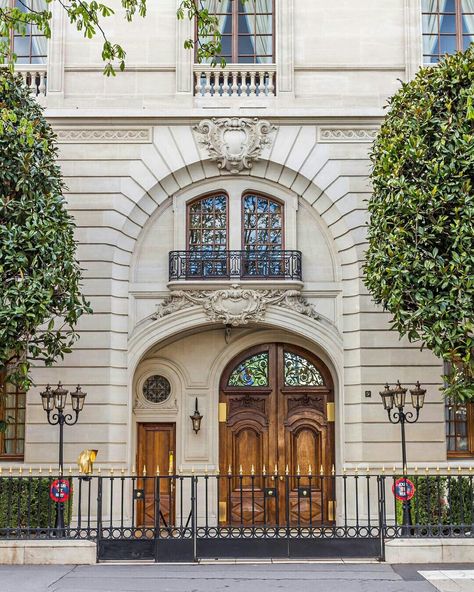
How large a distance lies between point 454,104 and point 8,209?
26.0 feet

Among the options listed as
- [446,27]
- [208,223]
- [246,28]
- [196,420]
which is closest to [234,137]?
[208,223]

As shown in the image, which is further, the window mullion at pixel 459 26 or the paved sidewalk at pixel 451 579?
the window mullion at pixel 459 26

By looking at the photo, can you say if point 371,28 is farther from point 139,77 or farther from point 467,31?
point 139,77

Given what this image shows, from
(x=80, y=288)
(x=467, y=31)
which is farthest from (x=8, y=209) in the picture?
(x=467, y=31)

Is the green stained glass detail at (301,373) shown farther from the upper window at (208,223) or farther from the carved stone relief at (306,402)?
the upper window at (208,223)

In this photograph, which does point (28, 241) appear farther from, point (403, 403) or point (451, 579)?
point (451, 579)

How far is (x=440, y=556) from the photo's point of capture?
549 inches

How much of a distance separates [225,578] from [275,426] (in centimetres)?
650

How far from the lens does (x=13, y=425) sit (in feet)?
61.3

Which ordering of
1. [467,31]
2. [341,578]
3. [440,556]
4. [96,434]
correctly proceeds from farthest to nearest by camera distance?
1. [467,31]
2. [96,434]
3. [440,556]
4. [341,578]

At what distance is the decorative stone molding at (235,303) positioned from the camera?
721 inches

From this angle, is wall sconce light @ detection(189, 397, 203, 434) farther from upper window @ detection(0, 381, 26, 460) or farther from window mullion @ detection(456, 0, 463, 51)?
window mullion @ detection(456, 0, 463, 51)

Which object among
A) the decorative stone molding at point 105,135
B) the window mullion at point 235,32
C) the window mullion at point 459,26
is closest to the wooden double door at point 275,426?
the decorative stone molding at point 105,135

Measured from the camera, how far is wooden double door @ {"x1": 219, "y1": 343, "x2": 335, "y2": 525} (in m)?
18.9
